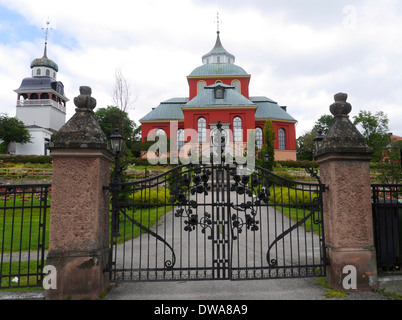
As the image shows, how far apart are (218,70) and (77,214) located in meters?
38.0

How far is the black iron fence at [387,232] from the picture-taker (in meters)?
4.52

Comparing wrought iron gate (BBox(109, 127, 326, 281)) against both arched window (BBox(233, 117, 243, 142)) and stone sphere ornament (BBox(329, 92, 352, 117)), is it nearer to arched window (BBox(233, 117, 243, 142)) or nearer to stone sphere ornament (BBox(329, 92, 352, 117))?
stone sphere ornament (BBox(329, 92, 352, 117))

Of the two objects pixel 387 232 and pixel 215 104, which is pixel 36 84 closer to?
pixel 215 104

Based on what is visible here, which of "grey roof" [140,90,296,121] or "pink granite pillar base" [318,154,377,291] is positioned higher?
"grey roof" [140,90,296,121]

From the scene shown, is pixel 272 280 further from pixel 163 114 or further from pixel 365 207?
pixel 163 114

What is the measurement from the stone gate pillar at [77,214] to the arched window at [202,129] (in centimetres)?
2823

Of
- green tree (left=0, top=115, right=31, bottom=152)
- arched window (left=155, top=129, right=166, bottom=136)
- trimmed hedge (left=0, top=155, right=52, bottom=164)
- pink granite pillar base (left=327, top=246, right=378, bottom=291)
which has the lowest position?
pink granite pillar base (left=327, top=246, right=378, bottom=291)

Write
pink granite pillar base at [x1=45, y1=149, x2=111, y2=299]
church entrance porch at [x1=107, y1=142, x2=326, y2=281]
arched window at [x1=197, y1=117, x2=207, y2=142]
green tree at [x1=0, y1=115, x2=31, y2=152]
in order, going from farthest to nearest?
1. green tree at [x1=0, y1=115, x2=31, y2=152]
2. arched window at [x1=197, y1=117, x2=207, y2=142]
3. church entrance porch at [x1=107, y1=142, x2=326, y2=281]
4. pink granite pillar base at [x1=45, y1=149, x2=111, y2=299]

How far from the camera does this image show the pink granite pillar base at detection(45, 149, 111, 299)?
3.90 meters

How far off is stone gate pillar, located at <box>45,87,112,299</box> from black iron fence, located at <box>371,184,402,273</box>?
4.25 m

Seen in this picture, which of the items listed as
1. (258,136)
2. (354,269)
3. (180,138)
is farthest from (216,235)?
(258,136)

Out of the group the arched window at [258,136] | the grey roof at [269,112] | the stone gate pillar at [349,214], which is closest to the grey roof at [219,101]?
the arched window at [258,136]

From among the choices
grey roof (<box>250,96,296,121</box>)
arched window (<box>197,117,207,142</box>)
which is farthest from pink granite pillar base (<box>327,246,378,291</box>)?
grey roof (<box>250,96,296,121</box>)

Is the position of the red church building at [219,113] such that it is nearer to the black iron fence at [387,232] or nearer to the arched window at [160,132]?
the arched window at [160,132]
